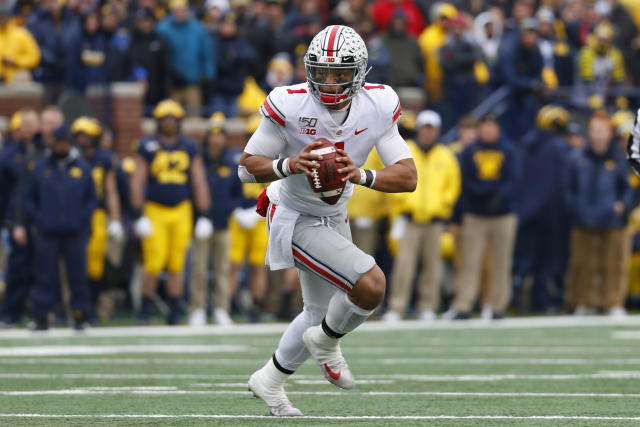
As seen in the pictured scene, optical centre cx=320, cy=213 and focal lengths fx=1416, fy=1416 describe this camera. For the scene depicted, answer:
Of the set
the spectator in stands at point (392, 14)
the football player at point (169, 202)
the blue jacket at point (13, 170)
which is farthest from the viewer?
the spectator in stands at point (392, 14)

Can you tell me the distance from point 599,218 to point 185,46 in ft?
17.1

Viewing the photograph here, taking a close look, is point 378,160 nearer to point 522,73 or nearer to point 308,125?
point 522,73

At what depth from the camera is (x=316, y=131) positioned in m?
6.46

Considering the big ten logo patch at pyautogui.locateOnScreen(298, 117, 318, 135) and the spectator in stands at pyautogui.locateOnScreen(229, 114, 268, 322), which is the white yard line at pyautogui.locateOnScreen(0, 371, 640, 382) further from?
the spectator in stands at pyautogui.locateOnScreen(229, 114, 268, 322)

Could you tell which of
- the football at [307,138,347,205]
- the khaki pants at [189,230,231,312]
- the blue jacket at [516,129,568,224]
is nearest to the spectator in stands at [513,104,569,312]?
the blue jacket at [516,129,568,224]

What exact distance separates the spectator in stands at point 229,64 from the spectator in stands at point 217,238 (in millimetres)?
2457

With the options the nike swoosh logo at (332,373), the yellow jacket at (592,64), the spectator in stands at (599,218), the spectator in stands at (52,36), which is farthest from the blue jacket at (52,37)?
the nike swoosh logo at (332,373)

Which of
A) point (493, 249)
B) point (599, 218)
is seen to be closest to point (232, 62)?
point (493, 249)

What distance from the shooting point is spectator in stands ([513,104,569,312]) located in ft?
51.1

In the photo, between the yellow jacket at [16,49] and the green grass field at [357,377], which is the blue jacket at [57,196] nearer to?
the green grass field at [357,377]

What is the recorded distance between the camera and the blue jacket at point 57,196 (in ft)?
41.4

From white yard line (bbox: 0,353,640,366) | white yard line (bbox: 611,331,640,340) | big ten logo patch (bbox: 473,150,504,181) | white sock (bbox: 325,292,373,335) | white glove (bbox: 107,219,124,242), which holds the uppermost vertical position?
white sock (bbox: 325,292,373,335)

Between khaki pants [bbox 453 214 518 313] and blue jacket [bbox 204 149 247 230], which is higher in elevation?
blue jacket [bbox 204 149 247 230]

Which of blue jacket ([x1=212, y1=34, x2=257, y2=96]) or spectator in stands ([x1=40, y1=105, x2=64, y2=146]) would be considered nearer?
spectator in stands ([x1=40, y1=105, x2=64, y2=146])
